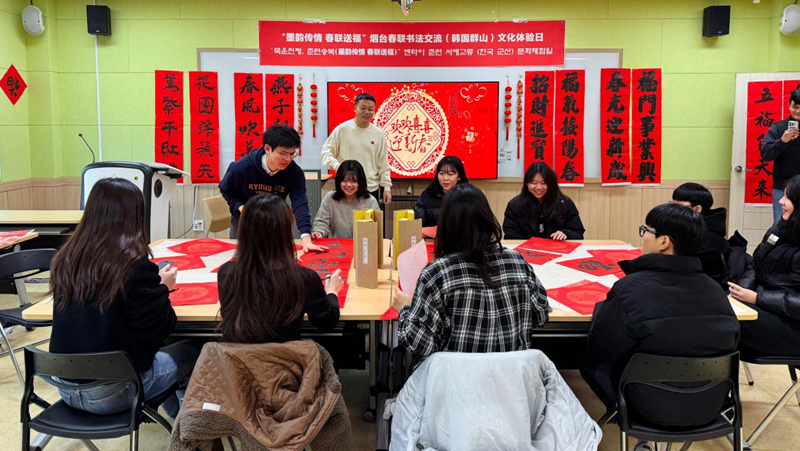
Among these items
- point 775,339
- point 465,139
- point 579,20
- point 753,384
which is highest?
point 579,20

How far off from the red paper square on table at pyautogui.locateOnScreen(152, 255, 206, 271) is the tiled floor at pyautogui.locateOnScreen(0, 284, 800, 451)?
0.69 metres

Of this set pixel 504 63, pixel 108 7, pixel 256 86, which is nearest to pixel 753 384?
pixel 504 63

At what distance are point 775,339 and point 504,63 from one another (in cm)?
362

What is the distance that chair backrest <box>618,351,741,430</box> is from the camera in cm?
177

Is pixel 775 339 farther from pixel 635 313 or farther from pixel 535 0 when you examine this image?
pixel 535 0

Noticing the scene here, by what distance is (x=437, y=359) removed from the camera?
1654mm

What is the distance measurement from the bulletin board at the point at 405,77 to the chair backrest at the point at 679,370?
150 inches

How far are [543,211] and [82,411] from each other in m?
2.56

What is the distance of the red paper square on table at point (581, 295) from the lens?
218 centimetres

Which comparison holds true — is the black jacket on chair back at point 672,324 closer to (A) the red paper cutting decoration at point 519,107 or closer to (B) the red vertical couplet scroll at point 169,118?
(A) the red paper cutting decoration at point 519,107

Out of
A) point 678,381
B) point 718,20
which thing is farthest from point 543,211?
point 718,20

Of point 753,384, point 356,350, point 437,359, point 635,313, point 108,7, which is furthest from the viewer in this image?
point 108,7

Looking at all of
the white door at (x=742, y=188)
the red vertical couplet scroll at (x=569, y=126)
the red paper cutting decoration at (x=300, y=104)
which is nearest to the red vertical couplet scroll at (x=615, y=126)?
the red vertical couplet scroll at (x=569, y=126)

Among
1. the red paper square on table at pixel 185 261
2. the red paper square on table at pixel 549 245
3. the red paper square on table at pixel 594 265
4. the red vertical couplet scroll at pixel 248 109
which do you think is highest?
the red vertical couplet scroll at pixel 248 109
